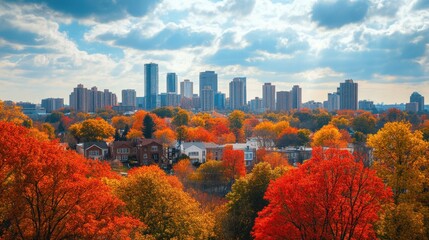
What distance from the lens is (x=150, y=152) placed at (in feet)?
203

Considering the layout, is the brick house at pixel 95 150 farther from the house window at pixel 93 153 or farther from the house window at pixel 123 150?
the house window at pixel 123 150

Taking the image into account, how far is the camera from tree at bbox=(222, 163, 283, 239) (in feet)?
93.0

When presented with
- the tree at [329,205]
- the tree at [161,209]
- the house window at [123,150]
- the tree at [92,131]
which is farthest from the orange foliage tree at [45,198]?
the tree at [92,131]

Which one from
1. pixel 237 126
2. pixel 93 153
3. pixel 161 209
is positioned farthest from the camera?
pixel 237 126

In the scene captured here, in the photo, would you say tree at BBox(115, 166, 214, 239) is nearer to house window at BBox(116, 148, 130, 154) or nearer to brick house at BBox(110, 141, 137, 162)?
brick house at BBox(110, 141, 137, 162)

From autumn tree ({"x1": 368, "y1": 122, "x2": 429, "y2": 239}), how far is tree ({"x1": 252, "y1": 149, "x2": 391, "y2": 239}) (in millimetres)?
1036

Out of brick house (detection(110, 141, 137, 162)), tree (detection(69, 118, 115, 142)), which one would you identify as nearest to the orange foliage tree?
brick house (detection(110, 141, 137, 162))

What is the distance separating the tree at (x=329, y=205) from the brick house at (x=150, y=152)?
1617 inches

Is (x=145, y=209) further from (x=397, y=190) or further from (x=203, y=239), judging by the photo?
(x=397, y=190)

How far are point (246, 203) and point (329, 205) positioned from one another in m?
10.0

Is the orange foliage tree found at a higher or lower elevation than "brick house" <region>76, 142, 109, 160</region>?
higher

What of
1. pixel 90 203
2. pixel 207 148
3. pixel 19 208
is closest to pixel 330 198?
pixel 90 203

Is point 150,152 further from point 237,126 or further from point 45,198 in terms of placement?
point 237,126

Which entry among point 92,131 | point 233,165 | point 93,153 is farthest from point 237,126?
point 233,165
